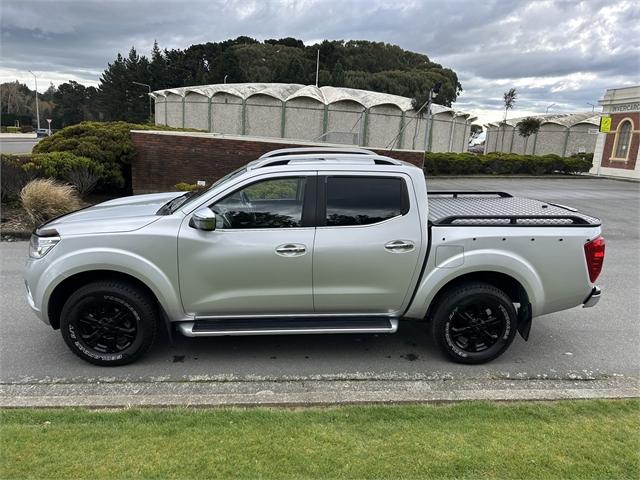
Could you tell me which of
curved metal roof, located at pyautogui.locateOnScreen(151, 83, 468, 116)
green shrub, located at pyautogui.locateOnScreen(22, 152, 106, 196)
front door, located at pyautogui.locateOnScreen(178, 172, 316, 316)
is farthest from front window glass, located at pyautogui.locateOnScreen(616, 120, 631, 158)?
front door, located at pyautogui.locateOnScreen(178, 172, 316, 316)

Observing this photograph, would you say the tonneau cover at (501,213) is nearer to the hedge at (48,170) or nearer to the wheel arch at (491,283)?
the wheel arch at (491,283)

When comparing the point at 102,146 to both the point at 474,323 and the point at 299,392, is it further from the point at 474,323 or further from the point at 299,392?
the point at 474,323

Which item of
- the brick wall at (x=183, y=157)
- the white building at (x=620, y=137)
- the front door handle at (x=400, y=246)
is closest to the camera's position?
the front door handle at (x=400, y=246)

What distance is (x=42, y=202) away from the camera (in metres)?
9.27

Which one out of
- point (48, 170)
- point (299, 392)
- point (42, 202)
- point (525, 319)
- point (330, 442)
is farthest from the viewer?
point (48, 170)

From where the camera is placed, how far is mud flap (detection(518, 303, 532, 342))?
14.2 feet

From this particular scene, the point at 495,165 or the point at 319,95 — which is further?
the point at 319,95

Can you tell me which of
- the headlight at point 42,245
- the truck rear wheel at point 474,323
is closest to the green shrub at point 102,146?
the headlight at point 42,245

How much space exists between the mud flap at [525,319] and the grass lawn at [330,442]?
0.94m

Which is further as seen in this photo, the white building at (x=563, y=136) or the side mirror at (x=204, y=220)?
the white building at (x=563, y=136)

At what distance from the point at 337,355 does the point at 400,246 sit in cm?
127

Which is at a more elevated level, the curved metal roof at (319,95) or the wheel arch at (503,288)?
the curved metal roof at (319,95)

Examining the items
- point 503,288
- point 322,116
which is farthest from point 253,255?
point 322,116

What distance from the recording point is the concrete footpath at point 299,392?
354cm
